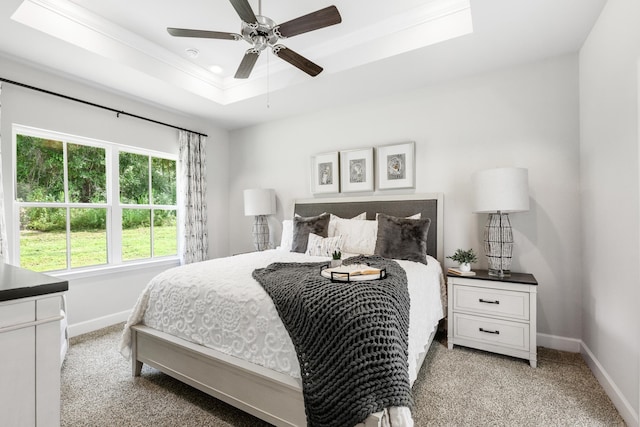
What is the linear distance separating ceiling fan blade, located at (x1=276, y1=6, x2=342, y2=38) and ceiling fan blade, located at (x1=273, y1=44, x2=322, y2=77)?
0.14m

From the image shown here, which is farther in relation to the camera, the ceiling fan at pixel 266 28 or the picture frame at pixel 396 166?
the picture frame at pixel 396 166

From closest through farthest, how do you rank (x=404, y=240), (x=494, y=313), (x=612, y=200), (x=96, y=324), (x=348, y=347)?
(x=348, y=347)
(x=612, y=200)
(x=494, y=313)
(x=404, y=240)
(x=96, y=324)

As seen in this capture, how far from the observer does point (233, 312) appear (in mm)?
1778

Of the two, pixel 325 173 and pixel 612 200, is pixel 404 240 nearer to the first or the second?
pixel 612 200

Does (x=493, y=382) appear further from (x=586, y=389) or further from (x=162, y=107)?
(x=162, y=107)

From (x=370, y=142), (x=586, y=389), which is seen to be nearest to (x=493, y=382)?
(x=586, y=389)

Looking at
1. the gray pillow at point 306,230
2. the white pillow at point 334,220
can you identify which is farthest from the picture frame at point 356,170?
the gray pillow at point 306,230

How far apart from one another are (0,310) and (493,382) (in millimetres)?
2648

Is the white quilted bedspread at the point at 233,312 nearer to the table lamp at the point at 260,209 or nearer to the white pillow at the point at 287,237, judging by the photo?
the white pillow at the point at 287,237

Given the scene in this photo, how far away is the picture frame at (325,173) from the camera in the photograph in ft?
12.6

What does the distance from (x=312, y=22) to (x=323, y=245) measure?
1.95m

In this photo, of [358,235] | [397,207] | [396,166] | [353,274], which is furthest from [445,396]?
[396,166]

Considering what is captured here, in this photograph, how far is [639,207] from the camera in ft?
5.44

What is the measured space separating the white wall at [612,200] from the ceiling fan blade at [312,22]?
166 cm
